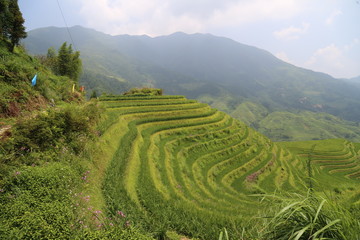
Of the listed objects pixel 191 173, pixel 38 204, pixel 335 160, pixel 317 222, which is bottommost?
pixel 335 160

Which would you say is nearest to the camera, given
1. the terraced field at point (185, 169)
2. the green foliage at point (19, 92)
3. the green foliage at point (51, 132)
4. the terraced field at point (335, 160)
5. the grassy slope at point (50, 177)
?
the grassy slope at point (50, 177)

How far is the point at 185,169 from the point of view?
66.9 feet

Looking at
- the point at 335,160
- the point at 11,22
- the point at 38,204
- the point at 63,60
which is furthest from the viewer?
the point at 335,160

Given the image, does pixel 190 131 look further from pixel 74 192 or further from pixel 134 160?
pixel 74 192

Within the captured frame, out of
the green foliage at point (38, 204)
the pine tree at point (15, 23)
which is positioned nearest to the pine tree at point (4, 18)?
the pine tree at point (15, 23)

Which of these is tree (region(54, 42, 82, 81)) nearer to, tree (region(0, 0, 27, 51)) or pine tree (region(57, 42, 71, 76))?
pine tree (region(57, 42, 71, 76))

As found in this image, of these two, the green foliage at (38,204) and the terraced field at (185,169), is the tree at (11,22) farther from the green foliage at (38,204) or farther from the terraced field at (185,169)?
the green foliage at (38,204)

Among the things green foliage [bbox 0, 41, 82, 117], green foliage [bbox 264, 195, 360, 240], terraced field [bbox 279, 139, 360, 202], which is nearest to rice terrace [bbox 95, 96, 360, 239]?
green foliage [bbox 264, 195, 360, 240]

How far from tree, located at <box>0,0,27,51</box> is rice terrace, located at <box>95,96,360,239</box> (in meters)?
14.7

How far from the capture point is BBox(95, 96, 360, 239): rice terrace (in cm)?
812

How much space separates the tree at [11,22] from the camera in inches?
1039

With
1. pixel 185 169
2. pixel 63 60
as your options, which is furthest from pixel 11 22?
pixel 185 169

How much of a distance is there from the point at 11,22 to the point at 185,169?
32377 millimetres

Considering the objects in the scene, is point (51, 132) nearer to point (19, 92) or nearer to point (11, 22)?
point (19, 92)
